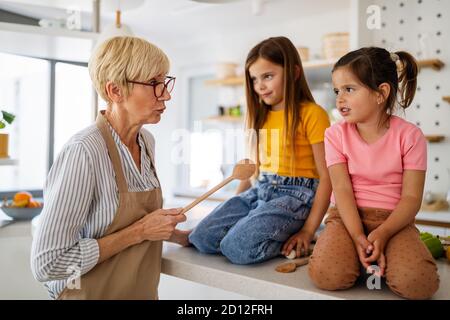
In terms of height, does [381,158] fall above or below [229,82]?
below

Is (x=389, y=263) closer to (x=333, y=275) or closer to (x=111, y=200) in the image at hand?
(x=333, y=275)

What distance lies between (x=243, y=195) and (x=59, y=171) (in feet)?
1.85

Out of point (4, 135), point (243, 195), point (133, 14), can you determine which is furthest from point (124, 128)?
point (133, 14)

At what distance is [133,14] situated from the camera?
3383 mm

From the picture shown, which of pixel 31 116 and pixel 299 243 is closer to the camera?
pixel 299 243

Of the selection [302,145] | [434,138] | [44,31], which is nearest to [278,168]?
[302,145]

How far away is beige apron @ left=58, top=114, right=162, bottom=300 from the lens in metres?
0.97

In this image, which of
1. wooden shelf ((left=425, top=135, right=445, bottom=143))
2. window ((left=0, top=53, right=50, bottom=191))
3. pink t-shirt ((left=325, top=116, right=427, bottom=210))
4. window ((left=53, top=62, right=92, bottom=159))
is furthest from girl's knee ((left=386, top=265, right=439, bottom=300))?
window ((left=0, top=53, right=50, bottom=191))

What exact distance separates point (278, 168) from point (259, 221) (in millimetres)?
A: 237

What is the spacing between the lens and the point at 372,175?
101 centimetres

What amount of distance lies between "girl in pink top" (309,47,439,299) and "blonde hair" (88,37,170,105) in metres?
0.43

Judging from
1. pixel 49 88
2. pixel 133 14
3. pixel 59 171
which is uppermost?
pixel 133 14

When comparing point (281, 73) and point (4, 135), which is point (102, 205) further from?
point (4, 135)

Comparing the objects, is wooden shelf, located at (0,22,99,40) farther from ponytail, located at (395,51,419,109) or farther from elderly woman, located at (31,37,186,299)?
ponytail, located at (395,51,419,109)
